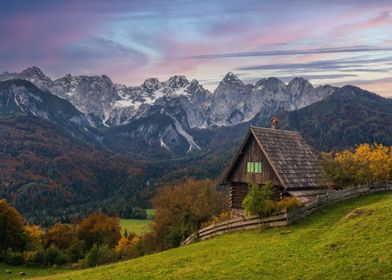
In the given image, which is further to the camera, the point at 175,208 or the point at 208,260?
the point at 175,208

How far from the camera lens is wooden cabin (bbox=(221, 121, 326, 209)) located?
4569 cm

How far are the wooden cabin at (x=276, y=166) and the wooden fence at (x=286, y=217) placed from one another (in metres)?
4.28

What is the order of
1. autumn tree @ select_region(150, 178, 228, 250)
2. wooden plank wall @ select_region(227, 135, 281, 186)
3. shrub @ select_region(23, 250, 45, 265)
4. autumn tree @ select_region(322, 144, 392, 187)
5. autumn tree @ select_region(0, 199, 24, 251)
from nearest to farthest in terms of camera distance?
wooden plank wall @ select_region(227, 135, 281, 186) < autumn tree @ select_region(322, 144, 392, 187) < autumn tree @ select_region(150, 178, 228, 250) < shrub @ select_region(23, 250, 45, 265) < autumn tree @ select_region(0, 199, 24, 251)

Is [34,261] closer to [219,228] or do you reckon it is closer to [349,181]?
[219,228]

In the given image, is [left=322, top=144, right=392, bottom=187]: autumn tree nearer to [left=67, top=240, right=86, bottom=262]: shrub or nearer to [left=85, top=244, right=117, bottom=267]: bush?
[left=85, top=244, right=117, bottom=267]: bush

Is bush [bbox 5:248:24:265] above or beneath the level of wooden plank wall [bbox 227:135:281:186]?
beneath

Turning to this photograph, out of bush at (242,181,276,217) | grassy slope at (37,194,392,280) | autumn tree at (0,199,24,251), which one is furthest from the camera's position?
autumn tree at (0,199,24,251)

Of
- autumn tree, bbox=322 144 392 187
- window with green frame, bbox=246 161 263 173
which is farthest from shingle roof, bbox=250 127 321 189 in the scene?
window with green frame, bbox=246 161 263 173

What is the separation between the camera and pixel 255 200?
37.8 metres

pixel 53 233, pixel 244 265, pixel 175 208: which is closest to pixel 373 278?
pixel 244 265

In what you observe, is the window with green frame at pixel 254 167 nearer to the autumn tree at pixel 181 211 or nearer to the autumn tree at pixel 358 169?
the autumn tree at pixel 358 169

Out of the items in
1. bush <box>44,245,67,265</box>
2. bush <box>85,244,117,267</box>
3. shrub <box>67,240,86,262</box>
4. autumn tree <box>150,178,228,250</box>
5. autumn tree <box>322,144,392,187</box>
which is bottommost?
shrub <box>67,240,86,262</box>

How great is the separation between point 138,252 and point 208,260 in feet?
140

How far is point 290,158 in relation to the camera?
47.8m
